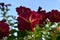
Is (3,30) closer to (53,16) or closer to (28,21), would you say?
(28,21)

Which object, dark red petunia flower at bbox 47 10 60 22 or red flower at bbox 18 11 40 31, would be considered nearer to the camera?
red flower at bbox 18 11 40 31

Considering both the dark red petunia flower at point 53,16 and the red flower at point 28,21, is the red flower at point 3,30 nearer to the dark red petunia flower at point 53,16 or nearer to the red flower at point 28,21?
the red flower at point 28,21

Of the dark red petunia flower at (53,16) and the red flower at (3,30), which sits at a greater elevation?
the dark red petunia flower at (53,16)

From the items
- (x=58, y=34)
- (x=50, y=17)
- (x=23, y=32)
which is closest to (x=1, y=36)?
(x=23, y=32)

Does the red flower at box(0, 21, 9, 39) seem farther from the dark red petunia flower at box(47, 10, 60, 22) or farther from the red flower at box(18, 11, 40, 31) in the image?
the dark red petunia flower at box(47, 10, 60, 22)

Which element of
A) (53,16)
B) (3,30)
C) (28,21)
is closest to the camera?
(28,21)

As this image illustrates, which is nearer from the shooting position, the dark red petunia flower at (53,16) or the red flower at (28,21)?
the red flower at (28,21)

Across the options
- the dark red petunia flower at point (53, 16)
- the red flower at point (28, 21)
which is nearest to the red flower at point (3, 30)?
the red flower at point (28, 21)

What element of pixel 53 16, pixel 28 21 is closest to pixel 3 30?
pixel 28 21

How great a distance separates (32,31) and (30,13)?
5.2 inches

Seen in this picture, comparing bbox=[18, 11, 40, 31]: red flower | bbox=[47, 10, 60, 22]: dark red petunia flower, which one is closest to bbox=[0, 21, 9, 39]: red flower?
bbox=[18, 11, 40, 31]: red flower

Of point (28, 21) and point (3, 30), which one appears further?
point (3, 30)

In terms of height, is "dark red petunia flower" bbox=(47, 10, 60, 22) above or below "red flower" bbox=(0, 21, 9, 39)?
above

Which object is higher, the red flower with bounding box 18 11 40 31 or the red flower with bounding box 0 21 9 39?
the red flower with bounding box 18 11 40 31
